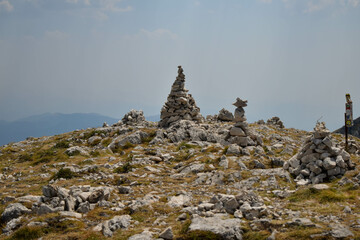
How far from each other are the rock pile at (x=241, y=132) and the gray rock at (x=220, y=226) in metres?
21.3

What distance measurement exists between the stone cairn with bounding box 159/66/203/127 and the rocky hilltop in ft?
44.4

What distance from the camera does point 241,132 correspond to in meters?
34.0

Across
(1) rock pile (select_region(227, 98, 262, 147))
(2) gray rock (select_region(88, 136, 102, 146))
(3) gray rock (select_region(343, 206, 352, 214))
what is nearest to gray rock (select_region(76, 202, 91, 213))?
(3) gray rock (select_region(343, 206, 352, 214))

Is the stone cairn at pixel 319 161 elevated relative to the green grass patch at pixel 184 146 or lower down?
lower down

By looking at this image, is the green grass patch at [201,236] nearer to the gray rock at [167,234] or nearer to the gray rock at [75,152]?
the gray rock at [167,234]

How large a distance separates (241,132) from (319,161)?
1370 cm

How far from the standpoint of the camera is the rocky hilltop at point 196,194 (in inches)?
488

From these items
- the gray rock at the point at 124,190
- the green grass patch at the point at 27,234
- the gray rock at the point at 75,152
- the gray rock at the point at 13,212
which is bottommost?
the green grass patch at the point at 27,234

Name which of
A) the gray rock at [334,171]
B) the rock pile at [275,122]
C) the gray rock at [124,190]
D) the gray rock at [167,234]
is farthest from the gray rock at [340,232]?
the rock pile at [275,122]

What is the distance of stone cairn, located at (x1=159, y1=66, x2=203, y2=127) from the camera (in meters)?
49.4

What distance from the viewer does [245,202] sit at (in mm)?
→ 14523

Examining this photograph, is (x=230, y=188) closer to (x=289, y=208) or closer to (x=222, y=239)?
(x=289, y=208)

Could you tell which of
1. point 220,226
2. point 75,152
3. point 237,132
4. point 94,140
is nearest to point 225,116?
point 237,132

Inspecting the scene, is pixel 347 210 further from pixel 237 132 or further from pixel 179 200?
pixel 237 132
